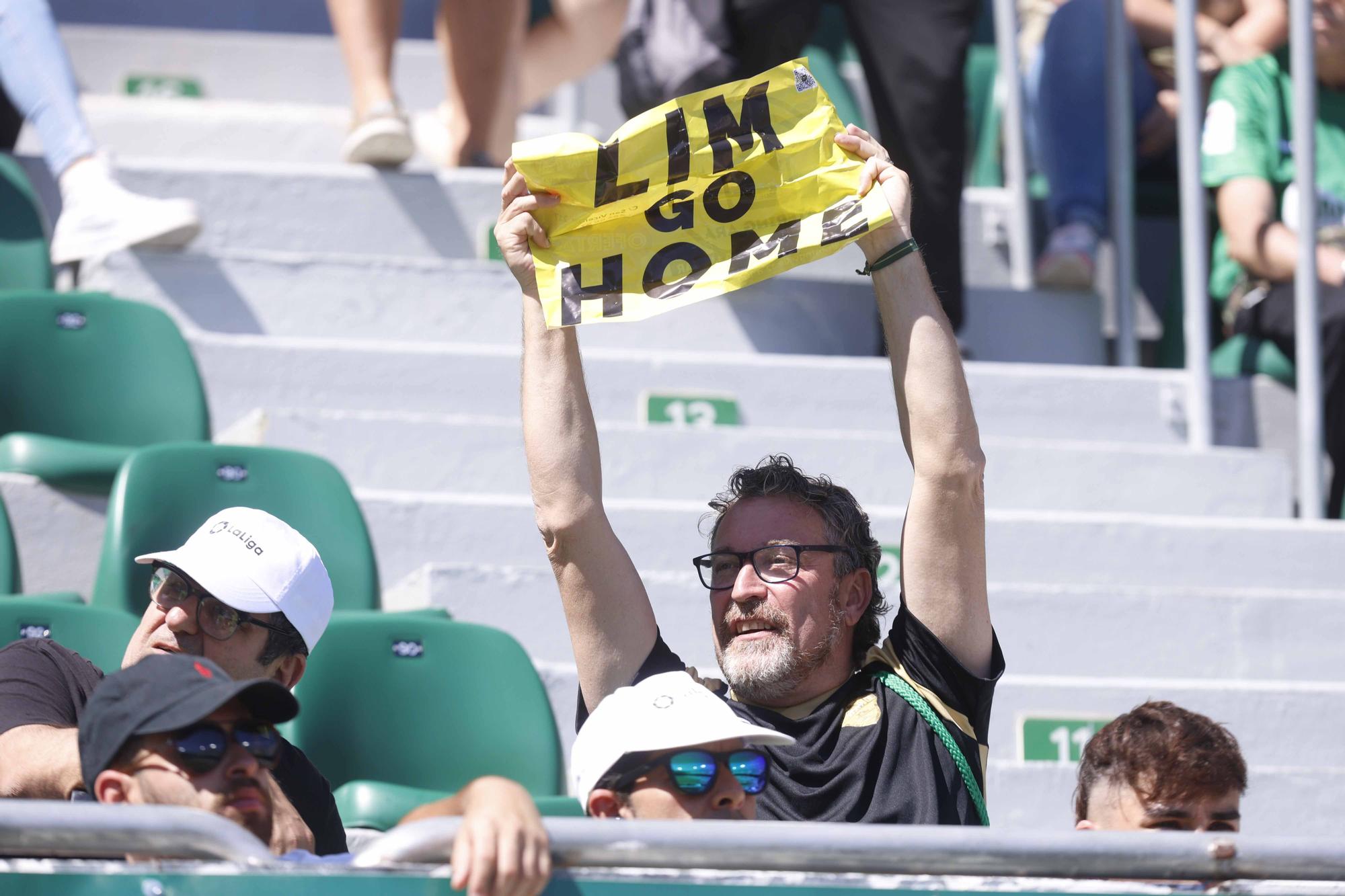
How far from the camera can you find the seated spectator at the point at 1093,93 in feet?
17.9

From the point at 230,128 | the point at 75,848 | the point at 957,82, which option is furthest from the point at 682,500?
the point at 75,848

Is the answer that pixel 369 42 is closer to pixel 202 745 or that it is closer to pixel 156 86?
pixel 156 86

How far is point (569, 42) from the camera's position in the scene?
19.7 feet

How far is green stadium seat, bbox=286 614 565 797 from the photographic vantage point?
3334mm

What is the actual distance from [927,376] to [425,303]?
8.32 ft

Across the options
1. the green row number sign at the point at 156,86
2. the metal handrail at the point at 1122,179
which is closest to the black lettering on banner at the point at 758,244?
the metal handrail at the point at 1122,179

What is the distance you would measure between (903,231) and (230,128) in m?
3.85

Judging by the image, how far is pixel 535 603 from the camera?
12.7 ft

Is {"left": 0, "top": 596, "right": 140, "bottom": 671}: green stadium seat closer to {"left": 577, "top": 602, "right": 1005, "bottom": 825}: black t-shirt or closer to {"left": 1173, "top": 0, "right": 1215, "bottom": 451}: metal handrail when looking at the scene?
{"left": 577, "top": 602, "right": 1005, "bottom": 825}: black t-shirt

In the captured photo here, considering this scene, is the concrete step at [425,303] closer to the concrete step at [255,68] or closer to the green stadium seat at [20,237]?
the green stadium seat at [20,237]

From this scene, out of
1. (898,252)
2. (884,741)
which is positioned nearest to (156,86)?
(898,252)

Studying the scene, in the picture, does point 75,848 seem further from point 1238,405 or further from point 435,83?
point 435,83

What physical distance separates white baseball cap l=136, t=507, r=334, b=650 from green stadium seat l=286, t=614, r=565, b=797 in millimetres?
631

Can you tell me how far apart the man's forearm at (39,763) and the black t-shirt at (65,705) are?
5 cm
